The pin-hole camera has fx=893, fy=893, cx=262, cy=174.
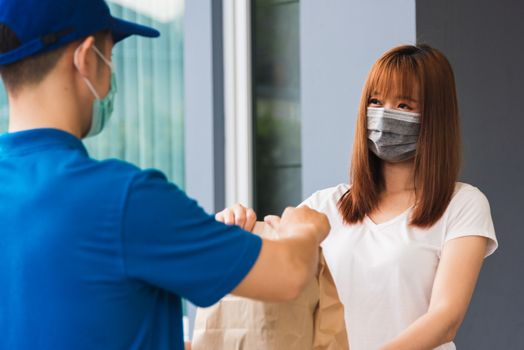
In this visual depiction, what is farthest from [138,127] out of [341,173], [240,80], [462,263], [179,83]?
[462,263]

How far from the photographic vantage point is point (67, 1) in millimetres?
1501

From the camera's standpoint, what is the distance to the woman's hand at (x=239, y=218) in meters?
2.01

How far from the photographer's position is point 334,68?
3.58 metres

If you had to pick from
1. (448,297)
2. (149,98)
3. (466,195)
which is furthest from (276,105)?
(448,297)

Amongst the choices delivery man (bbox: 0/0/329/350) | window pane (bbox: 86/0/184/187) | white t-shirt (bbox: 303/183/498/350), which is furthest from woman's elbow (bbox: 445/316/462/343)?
window pane (bbox: 86/0/184/187)

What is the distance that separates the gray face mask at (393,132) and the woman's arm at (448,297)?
326 mm

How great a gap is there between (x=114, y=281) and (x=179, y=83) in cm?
301

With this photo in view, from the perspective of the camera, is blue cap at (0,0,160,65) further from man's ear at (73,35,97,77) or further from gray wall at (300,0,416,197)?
gray wall at (300,0,416,197)

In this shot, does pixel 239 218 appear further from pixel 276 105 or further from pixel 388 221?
pixel 276 105

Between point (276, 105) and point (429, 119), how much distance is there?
155cm

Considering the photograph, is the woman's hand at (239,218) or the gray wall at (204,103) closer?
the woman's hand at (239,218)

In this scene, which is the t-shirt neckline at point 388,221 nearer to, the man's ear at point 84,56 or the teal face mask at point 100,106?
the teal face mask at point 100,106

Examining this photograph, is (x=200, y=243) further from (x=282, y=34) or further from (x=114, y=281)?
(x=282, y=34)

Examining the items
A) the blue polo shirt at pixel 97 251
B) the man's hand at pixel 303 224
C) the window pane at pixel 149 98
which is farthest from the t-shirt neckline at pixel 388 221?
the window pane at pixel 149 98
